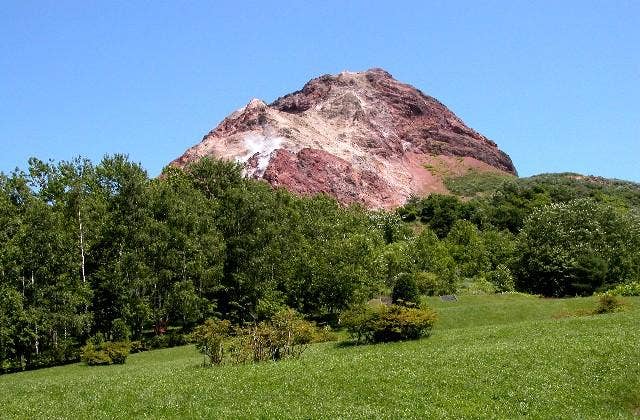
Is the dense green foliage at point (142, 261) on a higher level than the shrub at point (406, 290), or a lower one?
higher

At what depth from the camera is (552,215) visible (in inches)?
2392

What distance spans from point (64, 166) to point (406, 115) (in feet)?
391

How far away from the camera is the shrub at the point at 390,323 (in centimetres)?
3135

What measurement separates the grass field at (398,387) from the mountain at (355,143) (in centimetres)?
6639

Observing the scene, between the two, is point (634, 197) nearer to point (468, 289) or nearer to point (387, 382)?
point (468, 289)

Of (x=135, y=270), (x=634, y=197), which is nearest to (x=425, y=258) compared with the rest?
(x=135, y=270)

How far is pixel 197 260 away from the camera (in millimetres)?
47281

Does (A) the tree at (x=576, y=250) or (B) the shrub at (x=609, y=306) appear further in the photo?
(A) the tree at (x=576, y=250)

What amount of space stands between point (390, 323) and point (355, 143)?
105389 millimetres

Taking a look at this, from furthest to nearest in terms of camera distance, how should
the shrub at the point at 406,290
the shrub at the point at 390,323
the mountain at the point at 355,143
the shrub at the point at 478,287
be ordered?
1. the mountain at the point at 355,143
2. the shrub at the point at 478,287
3. the shrub at the point at 406,290
4. the shrub at the point at 390,323

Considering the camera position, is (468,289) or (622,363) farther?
(468,289)

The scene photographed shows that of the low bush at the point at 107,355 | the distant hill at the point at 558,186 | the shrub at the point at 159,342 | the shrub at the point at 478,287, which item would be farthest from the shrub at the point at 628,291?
the distant hill at the point at 558,186

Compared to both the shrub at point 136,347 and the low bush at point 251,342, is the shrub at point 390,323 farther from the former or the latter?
the shrub at point 136,347

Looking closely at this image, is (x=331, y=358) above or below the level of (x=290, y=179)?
below
